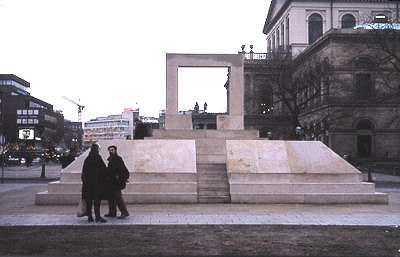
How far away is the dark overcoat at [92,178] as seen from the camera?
39.7ft

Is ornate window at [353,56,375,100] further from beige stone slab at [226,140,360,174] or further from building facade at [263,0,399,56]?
beige stone slab at [226,140,360,174]

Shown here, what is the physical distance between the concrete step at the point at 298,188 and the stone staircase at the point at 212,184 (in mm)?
479

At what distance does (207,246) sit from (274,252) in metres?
1.27

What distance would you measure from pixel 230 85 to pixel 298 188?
787 cm

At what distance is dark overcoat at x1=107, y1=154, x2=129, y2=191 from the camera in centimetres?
1256

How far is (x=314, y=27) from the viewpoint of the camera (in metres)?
79.2

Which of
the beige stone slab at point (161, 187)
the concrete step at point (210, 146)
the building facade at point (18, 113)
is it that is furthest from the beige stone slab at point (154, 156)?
the building facade at point (18, 113)

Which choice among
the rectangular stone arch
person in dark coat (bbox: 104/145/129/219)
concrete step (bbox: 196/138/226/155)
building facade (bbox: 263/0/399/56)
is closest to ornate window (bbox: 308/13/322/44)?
building facade (bbox: 263/0/399/56)

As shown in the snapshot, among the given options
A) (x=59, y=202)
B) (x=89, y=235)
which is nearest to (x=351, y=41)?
(x=59, y=202)

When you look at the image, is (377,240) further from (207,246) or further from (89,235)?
(89,235)

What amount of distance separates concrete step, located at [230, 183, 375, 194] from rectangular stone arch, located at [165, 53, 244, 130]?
288 inches

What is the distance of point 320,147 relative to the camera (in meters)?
18.0

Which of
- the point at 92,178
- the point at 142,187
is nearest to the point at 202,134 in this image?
the point at 142,187

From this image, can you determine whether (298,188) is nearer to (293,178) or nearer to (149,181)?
(293,178)
